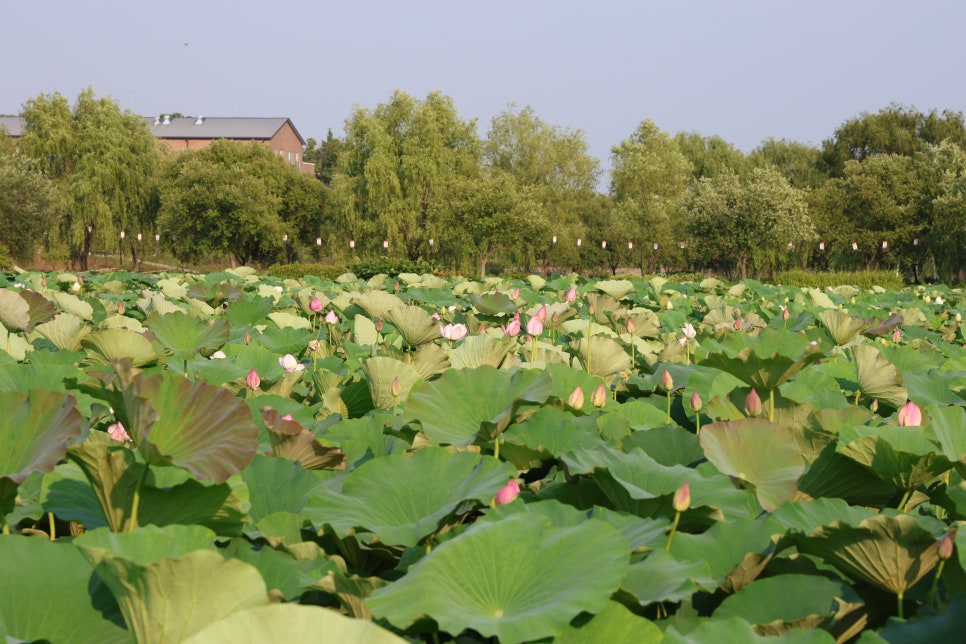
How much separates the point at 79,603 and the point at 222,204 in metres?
38.5

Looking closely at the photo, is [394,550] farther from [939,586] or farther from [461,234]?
[461,234]

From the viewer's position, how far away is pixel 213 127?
74.5 m

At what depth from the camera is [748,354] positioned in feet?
5.45

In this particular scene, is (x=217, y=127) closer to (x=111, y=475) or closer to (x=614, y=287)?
(x=614, y=287)

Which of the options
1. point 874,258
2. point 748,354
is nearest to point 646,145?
point 874,258

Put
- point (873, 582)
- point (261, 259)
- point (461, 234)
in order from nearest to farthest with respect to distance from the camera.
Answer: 1. point (873, 582)
2. point (461, 234)
3. point (261, 259)

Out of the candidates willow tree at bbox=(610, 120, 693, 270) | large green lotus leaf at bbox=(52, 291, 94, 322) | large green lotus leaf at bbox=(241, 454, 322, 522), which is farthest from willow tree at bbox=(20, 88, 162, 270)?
large green lotus leaf at bbox=(241, 454, 322, 522)

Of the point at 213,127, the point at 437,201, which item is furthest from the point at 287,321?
the point at 213,127

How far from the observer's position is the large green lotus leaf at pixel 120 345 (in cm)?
225

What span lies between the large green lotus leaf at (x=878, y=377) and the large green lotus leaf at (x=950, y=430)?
764mm

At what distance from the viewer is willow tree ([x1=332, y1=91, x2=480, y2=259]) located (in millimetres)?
33375

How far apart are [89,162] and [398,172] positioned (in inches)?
494

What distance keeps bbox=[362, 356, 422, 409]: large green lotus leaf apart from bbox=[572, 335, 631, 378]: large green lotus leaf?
62 centimetres

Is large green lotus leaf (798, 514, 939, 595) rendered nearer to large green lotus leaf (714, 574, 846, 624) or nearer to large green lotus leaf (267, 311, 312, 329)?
large green lotus leaf (714, 574, 846, 624)
